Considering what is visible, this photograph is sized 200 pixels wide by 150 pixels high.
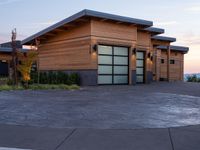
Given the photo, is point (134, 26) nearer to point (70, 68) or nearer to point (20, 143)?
point (70, 68)

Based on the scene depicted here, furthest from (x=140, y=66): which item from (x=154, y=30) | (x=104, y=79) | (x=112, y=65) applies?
(x=104, y=79)

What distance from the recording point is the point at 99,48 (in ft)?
58.9

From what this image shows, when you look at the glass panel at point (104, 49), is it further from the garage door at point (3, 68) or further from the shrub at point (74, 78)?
the garage door at point (3, 68)

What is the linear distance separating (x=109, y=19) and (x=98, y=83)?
4347 millimetres

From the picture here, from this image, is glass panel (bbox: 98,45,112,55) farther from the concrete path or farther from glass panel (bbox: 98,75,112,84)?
the concrete path

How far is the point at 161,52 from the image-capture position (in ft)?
93.7

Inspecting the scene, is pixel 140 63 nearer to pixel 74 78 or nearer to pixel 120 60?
pixel 120 60

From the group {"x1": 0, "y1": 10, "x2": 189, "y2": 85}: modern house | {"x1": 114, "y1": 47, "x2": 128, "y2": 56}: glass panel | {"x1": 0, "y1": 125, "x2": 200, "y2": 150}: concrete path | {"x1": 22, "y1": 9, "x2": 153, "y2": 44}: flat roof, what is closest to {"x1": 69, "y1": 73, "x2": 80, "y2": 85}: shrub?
{"x1": 0, "y1": 10, "x2": 189, "y2": 85}: modern house

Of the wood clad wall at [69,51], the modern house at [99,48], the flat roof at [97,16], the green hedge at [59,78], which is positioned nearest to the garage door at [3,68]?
the modern house at [99,48]

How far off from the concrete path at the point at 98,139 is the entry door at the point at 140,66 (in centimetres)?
1614

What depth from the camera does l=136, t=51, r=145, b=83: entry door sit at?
21.6 metres

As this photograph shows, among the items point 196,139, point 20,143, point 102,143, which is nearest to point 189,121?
point 196,139

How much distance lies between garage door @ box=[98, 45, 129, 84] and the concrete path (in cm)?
1284

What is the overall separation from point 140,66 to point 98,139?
17562mm
